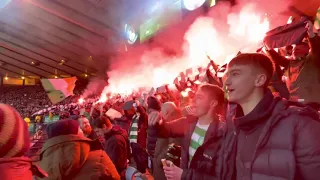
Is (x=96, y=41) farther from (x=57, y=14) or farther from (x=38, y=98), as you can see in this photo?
(x=38, y=98)

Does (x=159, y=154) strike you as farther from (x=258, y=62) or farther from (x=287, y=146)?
(x=287, y=146)

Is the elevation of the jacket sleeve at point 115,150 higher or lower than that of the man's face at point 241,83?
lower

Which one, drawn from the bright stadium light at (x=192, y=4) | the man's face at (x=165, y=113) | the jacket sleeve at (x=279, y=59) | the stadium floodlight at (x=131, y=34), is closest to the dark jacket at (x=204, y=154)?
the jacket sleeve at (x=279, y=59)

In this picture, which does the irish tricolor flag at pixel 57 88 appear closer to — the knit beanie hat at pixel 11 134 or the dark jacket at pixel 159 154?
the dark jacket at pixel 159 154

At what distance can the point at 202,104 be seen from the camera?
3.22m

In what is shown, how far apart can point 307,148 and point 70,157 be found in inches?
71.3

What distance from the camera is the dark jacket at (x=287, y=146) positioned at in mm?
1798

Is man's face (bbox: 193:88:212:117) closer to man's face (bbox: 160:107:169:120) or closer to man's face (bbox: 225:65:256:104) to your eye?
→ man's face (bbox: 225:65:256:104)

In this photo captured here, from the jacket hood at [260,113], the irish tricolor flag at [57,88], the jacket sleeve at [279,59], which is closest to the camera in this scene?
the jacket hood at [260,113]

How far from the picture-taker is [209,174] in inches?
107

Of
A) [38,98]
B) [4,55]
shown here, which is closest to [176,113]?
[4,55]

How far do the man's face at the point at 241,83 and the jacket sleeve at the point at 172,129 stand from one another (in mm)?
1190

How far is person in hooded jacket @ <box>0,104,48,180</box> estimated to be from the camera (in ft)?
5.51

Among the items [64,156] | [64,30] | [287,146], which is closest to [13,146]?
[64,156]
